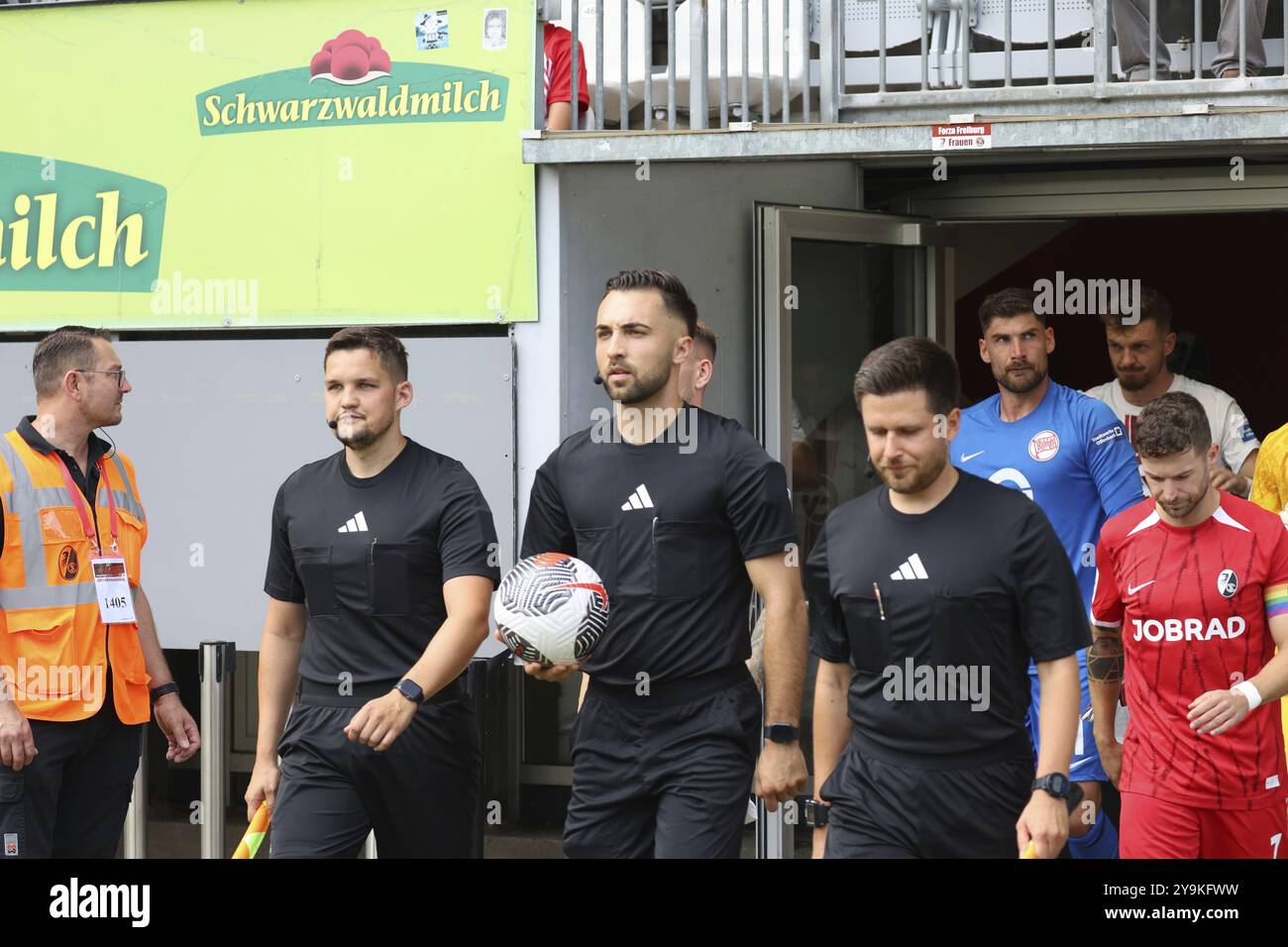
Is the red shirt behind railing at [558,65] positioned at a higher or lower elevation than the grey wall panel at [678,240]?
higher

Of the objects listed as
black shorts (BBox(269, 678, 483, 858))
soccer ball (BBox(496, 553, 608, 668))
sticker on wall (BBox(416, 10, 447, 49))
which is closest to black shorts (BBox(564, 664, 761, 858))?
soccer ball (BBox(496, 553, 608, 668))

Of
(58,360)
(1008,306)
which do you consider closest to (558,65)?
(1008,306)

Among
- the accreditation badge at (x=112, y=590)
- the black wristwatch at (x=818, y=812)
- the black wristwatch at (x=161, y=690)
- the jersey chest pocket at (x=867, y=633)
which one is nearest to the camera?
the jersey chest pocket at (x=867, y=633)

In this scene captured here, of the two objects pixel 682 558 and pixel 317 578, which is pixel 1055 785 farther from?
pixel 317 578

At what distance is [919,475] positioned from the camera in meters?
4.34

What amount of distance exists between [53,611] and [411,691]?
1.59m

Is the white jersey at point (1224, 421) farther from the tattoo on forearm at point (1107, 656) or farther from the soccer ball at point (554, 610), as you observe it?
the soccer ball at point (554, 610)

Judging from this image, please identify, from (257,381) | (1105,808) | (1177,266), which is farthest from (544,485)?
(1177,266)

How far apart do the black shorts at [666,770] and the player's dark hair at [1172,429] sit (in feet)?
4.76

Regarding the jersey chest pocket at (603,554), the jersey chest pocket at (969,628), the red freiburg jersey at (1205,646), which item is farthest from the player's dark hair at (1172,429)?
the jersey chest pocket at (603,554)

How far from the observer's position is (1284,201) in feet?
25.7

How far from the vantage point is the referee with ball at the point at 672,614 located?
474 centimetres
